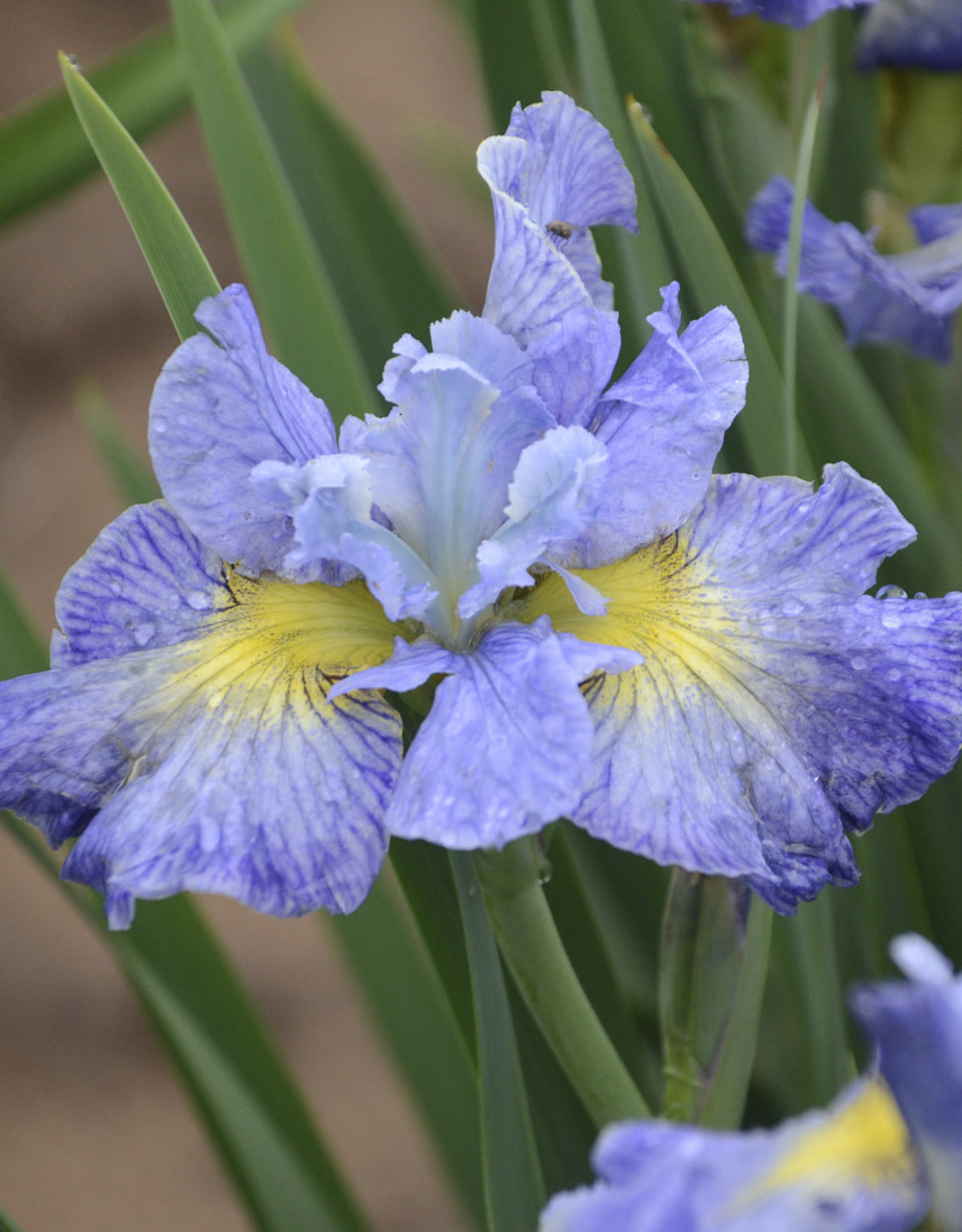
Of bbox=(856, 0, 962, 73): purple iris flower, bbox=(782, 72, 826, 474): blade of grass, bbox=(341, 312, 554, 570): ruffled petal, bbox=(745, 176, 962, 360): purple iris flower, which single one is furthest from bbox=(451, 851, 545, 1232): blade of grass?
bbox=(856, 0, 962, 73): purple iris flower

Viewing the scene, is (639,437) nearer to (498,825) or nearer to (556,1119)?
(498,825)

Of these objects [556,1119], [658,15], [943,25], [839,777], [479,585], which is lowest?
[556,1119]

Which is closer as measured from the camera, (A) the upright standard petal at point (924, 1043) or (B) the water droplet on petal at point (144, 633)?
(A) the upright standard petal at point (924, 1043)

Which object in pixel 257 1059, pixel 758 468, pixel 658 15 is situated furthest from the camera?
pixel 658 15

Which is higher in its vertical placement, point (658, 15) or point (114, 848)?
point (658, 15)

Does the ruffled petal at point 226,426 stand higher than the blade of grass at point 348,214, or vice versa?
the blade of grass at point 348,214

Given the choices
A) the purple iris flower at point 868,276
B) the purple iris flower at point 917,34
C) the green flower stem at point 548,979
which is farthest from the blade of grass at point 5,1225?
the purple iris flower at point 917,34

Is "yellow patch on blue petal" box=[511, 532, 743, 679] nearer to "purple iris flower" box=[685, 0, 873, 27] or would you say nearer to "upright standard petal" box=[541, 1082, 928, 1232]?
"upright standard petal" box=[541, 1082, 928, 1232]

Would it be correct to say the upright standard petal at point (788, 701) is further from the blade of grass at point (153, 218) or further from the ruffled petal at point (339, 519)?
the blade of grass at point (153, 218)

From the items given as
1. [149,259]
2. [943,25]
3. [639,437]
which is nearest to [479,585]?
[639,437]
